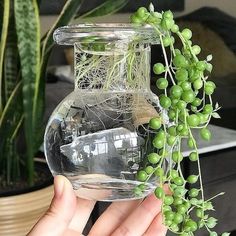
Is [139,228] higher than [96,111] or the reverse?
the reverse

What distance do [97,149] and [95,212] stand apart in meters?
0.95

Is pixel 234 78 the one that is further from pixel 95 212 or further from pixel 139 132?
pixel 139 132

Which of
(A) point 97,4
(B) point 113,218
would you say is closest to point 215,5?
(A) point 97,4

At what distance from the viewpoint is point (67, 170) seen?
49cm

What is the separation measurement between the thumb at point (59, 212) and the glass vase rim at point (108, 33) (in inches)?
4.9

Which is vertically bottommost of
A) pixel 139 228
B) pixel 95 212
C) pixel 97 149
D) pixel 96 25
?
pixel 95 212

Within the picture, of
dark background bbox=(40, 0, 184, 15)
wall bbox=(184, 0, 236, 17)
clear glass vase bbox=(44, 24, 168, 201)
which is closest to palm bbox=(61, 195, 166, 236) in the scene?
clear glass vase bbox=(44, 24, 168, 201)

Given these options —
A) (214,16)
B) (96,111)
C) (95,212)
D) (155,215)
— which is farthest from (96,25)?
(214,16)

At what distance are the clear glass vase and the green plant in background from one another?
0.67m

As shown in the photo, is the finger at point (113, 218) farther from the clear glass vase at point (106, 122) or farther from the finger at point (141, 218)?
the clear glass vase at point (106, 122)

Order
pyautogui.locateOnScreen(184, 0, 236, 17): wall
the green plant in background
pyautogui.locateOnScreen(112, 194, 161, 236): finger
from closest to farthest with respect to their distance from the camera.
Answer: pyautogui.locateOnScreen(112, 194, 161, 236): finger → the green plant in background → pyautogui.locateOnScreen(184, 0, 236, 17): wall

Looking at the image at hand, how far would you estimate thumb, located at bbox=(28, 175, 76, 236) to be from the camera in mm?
465

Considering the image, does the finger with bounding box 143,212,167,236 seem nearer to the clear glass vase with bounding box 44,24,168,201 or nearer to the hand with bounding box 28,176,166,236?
the hand with bounding box 28,176,166,236

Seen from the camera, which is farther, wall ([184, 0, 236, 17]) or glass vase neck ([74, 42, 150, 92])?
wall ([184, 0, 236, 17])
